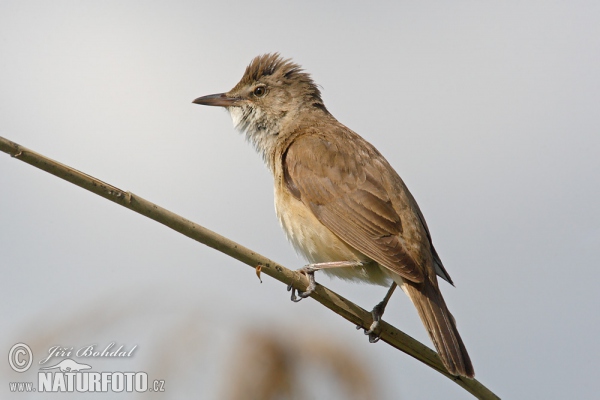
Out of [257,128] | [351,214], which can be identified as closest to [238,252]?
[351,214]

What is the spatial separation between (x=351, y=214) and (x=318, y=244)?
0.95 ft

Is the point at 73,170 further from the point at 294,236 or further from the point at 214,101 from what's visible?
the point at 214,101

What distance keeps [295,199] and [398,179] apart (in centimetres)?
79

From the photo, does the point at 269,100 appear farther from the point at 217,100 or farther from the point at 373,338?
the point at 373,338

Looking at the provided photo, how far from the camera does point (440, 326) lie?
412 cm

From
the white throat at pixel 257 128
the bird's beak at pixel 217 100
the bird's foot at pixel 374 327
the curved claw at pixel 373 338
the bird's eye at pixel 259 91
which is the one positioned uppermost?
the bird's eye at pixel 259 91

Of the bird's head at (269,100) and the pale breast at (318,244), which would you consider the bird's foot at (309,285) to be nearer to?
the pale breast at (318,244)

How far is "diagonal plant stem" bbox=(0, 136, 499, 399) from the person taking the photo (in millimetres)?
2553

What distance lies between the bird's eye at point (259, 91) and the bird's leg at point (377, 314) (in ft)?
6.65

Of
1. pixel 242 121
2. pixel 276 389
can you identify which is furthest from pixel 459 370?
pixel 242 121

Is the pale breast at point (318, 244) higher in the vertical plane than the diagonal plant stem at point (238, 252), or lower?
higher

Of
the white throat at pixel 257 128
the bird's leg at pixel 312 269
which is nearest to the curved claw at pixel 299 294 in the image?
the bird's leg at pixel 312 269

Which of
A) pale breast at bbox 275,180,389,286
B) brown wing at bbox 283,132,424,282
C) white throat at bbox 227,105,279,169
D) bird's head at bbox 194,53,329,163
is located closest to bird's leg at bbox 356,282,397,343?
pale breast at bbox 275,180,389,286

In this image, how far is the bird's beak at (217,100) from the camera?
5.80 meters
